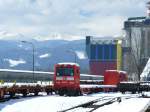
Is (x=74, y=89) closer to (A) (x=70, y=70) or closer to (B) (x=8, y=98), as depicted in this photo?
(A) (x=70, y=70)

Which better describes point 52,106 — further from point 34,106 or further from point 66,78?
point 66,78

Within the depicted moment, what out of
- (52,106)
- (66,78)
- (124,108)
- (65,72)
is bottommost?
(124,108)

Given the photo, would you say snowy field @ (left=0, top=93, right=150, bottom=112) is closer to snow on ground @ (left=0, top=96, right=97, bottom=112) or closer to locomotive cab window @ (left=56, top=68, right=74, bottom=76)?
snow on ground @ (left=0, top=96, right=97, bottom=112)

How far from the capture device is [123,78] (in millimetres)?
85125

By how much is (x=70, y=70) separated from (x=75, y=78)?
3.63ft

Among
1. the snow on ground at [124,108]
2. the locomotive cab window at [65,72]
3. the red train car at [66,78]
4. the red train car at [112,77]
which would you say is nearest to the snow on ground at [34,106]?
the snow on ground at [124,108]

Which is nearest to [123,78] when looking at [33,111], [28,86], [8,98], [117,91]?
[117,91]

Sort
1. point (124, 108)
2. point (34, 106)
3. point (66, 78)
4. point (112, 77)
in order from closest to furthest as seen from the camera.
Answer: point (124, 108) → point (34, 106) → point (66, 78) → point (112, 77)

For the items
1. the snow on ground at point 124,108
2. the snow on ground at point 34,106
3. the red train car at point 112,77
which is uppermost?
the red train car at point 112,77

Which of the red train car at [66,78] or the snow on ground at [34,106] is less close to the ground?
the red train car at [66,78]

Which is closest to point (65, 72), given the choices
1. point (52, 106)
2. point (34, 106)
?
point (52, 106)

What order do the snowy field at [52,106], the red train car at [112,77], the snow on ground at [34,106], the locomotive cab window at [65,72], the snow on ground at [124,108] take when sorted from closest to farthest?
the snow on ground at [34,106]
the snowy field at [52,106]
the snow on ground at [124,108]
the locomotive cab window at [65,72]
the red train car at [112,77]

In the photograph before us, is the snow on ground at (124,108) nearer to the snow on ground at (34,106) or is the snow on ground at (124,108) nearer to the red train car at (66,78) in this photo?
the snow on ground at (34,106)

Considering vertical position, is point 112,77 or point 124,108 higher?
point 112,77
